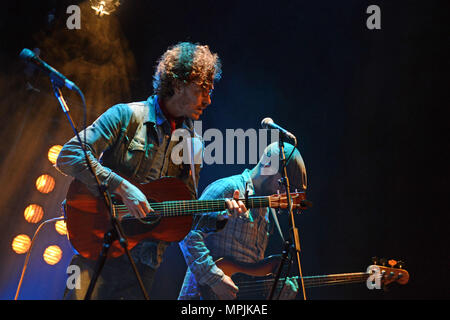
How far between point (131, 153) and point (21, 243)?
2963 millimetres

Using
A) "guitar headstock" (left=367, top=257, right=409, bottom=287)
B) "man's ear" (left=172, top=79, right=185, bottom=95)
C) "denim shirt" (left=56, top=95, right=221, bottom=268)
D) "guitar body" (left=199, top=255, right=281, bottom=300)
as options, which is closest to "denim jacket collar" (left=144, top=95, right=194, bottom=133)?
"denim shirt" (left=56, top=95, right=221, bottom=268)

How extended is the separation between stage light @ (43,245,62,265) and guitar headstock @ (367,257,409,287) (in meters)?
3.79

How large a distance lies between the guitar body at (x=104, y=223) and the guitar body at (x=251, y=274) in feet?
2.53

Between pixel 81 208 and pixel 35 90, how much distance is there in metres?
2.87

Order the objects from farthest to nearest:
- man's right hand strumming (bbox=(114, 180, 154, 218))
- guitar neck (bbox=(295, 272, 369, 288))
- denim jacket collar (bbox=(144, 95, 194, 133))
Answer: guitar neck (bbox=(295, 272, 369, 288)), denim jacket collar (bbox=(144, 95, 194, 133)), man's right hand strumming (bbox=(114, 180, 154, 218))

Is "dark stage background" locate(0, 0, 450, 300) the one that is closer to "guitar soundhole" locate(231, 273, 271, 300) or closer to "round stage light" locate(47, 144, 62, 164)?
"round stage light" locate(47, 144, 62, 164)

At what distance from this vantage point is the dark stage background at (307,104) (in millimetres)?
4270

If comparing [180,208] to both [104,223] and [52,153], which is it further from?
[52,153]

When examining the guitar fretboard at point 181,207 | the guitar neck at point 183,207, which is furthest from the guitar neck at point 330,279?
the guitar fretboard at point 181,207

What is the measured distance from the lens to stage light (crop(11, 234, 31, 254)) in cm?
445

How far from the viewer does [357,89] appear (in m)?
4.68

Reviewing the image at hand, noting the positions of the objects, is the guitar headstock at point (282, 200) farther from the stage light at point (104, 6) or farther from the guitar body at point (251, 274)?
the stage light at point (104, 6)

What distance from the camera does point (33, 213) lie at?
4.63m
